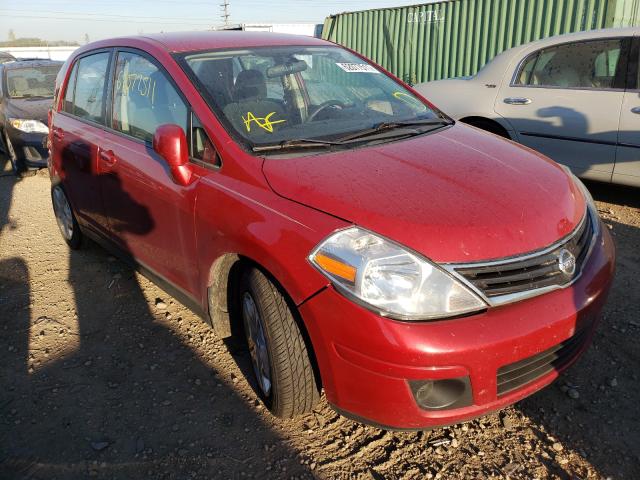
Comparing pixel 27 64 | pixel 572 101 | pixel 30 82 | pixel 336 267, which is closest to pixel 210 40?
pixel 336 267

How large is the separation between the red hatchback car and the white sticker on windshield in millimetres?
21

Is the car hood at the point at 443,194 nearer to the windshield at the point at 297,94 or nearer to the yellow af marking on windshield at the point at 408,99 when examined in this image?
the windshield at the point at 297,94

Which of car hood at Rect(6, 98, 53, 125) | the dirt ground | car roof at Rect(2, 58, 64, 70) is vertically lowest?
the dirt ground

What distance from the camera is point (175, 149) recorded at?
2404mm

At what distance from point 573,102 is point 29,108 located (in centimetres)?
687

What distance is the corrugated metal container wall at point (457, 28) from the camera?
29.0 ft

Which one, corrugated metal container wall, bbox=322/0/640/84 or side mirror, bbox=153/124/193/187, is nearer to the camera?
side mirror, bbox=153/124/193/187

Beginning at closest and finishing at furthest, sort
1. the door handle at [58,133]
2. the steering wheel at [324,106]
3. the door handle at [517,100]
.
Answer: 1. the steering wheel at [324,106]
2. the door handle at [58,133]
3. the door handle at [517,100]

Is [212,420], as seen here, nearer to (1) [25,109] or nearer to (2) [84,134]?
(2) [84,134]

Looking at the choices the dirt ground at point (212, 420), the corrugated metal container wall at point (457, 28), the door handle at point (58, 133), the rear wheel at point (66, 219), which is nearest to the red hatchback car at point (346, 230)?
the dirt ground at point (212, 420)

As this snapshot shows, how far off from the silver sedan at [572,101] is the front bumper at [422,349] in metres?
2.91

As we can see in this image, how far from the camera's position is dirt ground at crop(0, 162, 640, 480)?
7.02 feet

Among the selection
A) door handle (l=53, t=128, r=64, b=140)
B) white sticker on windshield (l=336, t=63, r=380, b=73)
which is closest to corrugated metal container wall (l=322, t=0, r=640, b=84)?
white sticker on windshield (l=336, t=63, r=380, b=73)

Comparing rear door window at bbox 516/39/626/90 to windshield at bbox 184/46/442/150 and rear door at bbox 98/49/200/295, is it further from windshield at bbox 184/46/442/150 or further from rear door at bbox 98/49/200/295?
rear door at bbox 98/49/200/295
